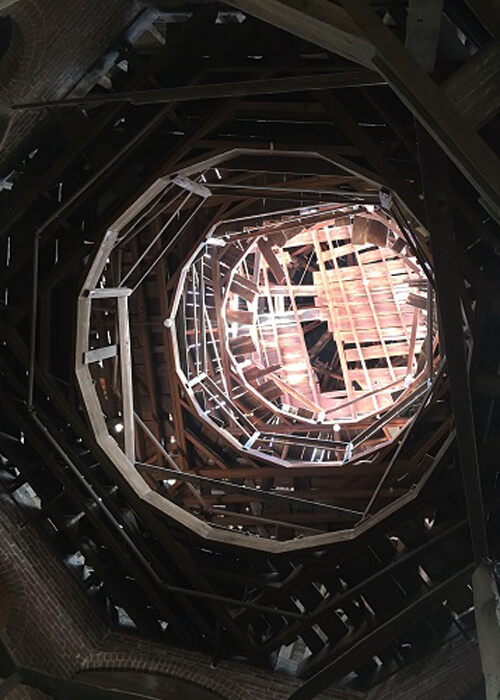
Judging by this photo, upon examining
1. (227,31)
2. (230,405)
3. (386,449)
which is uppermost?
(227,31)

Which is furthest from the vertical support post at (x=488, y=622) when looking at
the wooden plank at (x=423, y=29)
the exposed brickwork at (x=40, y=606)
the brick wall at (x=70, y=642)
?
the exposed brickwork at (x=40, y=606)

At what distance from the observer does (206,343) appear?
42.1ft

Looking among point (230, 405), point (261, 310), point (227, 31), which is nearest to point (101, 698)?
point (227, 31)

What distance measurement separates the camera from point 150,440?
440 inches

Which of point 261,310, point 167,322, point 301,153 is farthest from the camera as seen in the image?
point 261,310

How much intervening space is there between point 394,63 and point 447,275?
2.00 metres

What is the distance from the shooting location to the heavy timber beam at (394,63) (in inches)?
128

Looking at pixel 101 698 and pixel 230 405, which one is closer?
pixel 101 698

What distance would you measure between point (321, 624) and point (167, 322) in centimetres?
459

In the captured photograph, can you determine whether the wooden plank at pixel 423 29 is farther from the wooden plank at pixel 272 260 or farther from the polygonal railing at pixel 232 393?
the wooden plank at pixel 272 260

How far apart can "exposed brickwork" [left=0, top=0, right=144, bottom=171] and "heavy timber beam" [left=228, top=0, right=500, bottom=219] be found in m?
3.60

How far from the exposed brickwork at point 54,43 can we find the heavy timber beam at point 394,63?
11.8 feet

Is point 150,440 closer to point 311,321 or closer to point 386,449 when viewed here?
point 386,449

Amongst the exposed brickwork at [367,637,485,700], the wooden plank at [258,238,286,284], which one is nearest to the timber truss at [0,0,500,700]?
the exposed brickwork at [367,637,485,700]
